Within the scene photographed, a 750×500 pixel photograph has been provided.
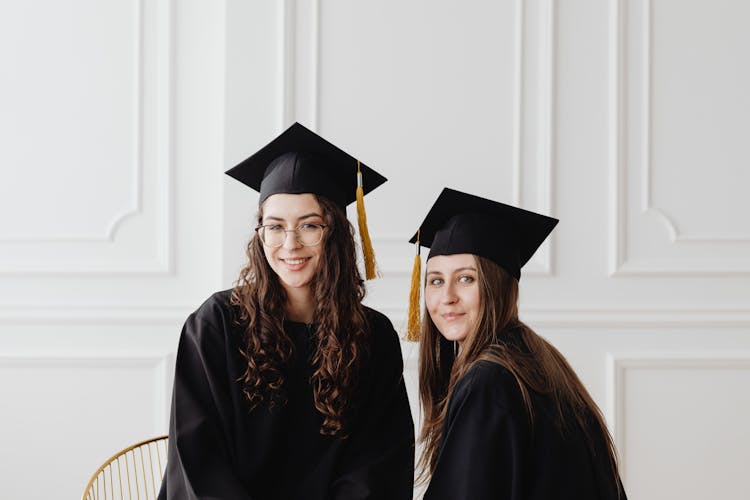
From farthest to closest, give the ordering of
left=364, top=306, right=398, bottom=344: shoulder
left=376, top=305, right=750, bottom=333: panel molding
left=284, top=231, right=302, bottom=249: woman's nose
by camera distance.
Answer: left=376, top=305, right=750, bottom=333: panel molding → left=364, top=306, right=398, bottom=344: shoulder → left=284, top=231, right=302, bottom=249: woman's nose

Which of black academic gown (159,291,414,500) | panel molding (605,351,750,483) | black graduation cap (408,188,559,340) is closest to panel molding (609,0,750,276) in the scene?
panel molding (605,351,750,483)

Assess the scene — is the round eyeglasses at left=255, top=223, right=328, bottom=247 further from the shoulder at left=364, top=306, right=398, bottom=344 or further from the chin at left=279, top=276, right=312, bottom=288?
the shoulder at left=364, top=306, right=398, bottom=344

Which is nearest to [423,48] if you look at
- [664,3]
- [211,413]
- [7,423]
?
[664,3]

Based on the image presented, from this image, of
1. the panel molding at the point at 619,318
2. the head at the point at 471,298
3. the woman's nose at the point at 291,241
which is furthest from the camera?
the panel molding at the point at 619,318

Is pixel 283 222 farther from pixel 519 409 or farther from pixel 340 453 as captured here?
pixel 519 409

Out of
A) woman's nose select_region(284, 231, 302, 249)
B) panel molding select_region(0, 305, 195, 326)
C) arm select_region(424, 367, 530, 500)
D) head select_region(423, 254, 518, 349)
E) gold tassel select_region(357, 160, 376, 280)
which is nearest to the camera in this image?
arm select_region(424, 367, 530, 500)

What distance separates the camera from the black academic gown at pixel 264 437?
208 cm

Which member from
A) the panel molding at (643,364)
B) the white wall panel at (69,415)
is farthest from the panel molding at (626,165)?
the white wall panel at (69,415)

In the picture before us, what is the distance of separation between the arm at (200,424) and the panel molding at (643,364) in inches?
74.0

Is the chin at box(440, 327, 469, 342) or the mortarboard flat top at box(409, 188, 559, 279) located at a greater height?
the mortarboard flat top at box(409, 188, 559, 279)

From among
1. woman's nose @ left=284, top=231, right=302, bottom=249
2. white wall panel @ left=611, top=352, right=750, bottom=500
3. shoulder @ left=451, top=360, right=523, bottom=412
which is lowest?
white wall panel @ left=611, top=352, right=750, bottom=500

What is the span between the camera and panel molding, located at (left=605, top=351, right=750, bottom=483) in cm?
324

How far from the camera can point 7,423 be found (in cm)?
343

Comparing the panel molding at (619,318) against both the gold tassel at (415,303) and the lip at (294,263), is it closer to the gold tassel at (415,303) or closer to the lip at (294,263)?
the gold tassel at (415,303)
